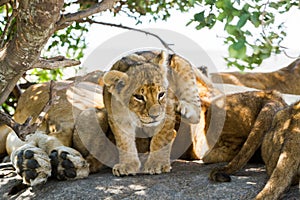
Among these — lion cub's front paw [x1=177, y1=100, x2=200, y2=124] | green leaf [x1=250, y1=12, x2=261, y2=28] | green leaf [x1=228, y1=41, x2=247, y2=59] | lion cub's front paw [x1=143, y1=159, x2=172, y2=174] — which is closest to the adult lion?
lion cub's front paw [x1=177, y1=100, x2=200, y2=124]

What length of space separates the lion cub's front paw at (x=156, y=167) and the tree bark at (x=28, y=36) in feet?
2.68

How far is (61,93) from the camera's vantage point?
3.97 meters

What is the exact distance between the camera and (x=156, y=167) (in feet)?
10.3

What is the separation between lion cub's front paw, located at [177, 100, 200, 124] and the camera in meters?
3.22

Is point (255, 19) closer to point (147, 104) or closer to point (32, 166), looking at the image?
point (147, 104)

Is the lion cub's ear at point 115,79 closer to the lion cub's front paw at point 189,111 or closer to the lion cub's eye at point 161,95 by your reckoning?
the lion cub's eye at point 161,95

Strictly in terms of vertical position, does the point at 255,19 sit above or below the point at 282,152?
above

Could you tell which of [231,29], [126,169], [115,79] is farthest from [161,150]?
[231,29]

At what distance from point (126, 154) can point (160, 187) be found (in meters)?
0.34

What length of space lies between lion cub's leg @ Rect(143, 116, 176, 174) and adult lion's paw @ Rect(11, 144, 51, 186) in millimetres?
517

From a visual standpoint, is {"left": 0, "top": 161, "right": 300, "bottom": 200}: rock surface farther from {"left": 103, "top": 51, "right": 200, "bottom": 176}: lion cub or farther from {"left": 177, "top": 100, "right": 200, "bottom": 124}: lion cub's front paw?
{"left": 177, "top": 100, "right": 200, "bottom": 124}: lion cub's front paw

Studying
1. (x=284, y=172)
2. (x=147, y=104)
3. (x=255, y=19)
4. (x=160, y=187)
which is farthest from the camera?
(x=147, y=104)

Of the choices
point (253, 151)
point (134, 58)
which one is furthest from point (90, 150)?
point (253, 151)

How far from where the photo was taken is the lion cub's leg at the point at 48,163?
2936 mm
